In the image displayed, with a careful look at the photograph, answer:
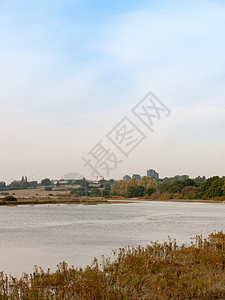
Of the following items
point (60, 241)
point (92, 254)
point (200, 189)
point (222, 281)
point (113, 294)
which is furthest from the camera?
point (200, 189)

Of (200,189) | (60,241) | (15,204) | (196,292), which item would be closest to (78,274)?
(196,292)

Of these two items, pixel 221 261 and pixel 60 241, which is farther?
pixel 60 241

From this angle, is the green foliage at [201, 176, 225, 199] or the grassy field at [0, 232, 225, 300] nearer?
the grassy field at [0, 232, 225, 300]

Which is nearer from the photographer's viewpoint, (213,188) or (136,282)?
(136,282)

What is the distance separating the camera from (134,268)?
55.3 ft

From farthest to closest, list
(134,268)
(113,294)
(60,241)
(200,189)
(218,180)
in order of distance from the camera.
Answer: (200,189) → (218,180) → (60,241) → (134,268) → (113,294)

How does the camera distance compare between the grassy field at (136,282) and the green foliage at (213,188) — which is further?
the green foliage at (213,188)

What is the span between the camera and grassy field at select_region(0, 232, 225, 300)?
1309 cm

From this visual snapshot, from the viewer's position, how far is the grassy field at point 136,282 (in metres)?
13.1

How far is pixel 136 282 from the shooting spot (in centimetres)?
1465

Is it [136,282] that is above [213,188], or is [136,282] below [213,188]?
below

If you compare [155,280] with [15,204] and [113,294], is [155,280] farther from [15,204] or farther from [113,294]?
[15,204]

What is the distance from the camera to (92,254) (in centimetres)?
2505

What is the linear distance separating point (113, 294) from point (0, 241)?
75.4ft
